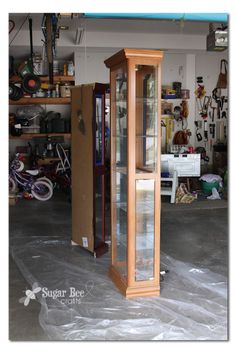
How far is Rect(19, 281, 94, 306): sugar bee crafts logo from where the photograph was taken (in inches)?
148

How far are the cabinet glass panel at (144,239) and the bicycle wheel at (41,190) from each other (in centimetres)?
498

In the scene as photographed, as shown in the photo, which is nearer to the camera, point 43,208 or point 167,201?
point 43,208

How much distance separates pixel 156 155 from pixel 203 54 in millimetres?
7376

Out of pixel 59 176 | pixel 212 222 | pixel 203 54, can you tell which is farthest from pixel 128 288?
pixel 203 54

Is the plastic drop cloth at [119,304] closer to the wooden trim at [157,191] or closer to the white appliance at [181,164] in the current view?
the wooden trim at [157,191]

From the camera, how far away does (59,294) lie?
388 centimetres

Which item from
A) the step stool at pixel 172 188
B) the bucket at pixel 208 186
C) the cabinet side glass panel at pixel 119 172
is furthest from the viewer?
the bucket at pixel 208 186

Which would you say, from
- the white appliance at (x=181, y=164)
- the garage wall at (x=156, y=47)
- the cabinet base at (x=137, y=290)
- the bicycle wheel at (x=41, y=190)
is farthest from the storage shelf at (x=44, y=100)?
the cabinet base at (x=137, y=290)

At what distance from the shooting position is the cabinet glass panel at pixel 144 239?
3760 millimetres

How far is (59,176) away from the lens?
8.90 meters

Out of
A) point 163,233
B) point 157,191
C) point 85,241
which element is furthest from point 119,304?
point 163,233

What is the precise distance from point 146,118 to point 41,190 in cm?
518

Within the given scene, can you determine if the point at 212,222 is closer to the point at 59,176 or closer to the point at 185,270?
the point at 185,270
